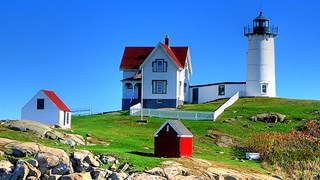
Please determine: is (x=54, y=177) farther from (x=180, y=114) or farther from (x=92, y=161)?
(x=180, y=114)

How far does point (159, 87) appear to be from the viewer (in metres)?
63.1

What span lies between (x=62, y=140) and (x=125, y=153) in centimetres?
485

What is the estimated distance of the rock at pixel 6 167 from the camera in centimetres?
2955

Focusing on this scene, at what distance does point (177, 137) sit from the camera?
118ft

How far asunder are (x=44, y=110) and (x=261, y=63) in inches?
1105

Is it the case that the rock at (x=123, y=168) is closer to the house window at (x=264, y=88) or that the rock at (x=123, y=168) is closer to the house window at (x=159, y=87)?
the house window at (x=159, y=87)

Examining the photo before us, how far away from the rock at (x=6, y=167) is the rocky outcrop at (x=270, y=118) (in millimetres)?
27396

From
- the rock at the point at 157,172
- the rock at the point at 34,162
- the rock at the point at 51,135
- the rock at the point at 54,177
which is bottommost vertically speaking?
the rock at the point at 54,177

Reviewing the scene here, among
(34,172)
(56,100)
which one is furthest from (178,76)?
(34,172)

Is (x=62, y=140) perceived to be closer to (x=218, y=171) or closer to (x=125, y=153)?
(x=125, y=153)

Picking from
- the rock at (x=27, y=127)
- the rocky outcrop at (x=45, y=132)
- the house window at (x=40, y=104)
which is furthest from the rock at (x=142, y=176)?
the house window at (x=40, y=104)

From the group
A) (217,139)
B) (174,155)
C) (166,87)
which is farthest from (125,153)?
(166,87)

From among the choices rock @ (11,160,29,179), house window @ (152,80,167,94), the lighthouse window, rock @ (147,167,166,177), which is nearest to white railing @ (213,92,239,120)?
the lighthouse window

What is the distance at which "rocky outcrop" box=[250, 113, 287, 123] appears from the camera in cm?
5347
